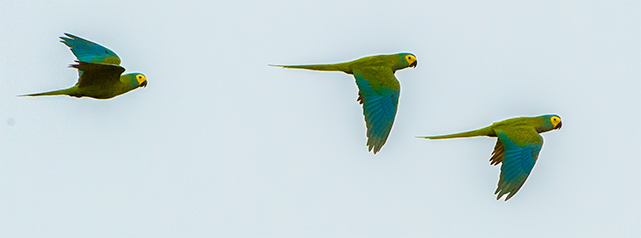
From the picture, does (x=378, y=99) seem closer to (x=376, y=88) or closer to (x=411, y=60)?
(x=376, y=88)

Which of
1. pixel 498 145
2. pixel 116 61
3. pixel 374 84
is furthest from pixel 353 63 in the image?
pixel 116 61

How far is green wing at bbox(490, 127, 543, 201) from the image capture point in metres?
17.2

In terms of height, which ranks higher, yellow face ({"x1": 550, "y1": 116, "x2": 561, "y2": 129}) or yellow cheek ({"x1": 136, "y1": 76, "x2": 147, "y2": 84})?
yellow face ({"x1": 550, "y1": 116, "x2": 561, "y2": 129})

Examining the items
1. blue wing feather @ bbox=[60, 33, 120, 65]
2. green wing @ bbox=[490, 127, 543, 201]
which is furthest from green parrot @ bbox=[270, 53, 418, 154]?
blue wing feather @ bbox=[60, 33, 120, 65]

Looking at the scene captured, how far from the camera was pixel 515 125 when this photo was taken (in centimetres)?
1820

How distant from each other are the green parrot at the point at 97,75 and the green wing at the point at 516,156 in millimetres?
6478

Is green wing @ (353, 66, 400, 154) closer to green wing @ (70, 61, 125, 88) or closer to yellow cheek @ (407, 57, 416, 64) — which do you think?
yellow cheek @ (407, 57, 416, 64)

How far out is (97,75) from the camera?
678 inches

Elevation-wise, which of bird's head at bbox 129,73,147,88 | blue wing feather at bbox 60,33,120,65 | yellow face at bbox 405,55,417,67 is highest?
yellow face at bbox 405,55,417,67

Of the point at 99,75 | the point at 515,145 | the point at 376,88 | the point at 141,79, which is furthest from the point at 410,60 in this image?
the point at 99,75

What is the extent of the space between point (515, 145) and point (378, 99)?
244cm

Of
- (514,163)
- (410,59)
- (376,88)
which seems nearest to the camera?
(514,163)

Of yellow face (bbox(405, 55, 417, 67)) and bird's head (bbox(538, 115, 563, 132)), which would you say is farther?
yellow face (bbox(405, 55, 417, 67))

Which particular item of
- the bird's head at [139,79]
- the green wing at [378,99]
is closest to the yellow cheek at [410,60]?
the green wing at [378,99]
